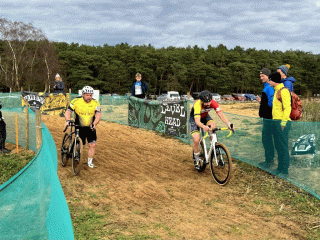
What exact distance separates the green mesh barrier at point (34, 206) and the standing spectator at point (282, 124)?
4221mm

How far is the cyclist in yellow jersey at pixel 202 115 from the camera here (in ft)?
20.2

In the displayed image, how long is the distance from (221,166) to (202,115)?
127 cm

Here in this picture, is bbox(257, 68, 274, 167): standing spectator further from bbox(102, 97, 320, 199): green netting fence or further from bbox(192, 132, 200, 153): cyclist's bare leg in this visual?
bbox(192, 132, 200, 153): cyclist's bare leg

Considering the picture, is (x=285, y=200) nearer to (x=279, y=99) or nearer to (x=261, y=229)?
(x=261, y=229)

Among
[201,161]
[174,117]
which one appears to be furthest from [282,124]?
[174,117]

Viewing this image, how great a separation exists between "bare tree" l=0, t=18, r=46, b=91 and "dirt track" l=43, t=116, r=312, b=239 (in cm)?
4878

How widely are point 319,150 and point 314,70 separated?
100450 mm

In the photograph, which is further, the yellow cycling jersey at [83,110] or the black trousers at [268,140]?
the yellow cycling jersey at [83,110]

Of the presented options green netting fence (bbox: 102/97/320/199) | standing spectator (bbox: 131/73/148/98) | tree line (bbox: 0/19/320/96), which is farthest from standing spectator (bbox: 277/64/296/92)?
tree line (bbox: 0/19/320/96)

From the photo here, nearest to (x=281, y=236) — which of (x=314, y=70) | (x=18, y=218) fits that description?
(x=18, y=218)

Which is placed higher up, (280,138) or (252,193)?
(280,138)

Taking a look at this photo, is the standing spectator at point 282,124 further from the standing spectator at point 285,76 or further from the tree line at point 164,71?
the tree line at point 164,71

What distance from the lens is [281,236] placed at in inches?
158


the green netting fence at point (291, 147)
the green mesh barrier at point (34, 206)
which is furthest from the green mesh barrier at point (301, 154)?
the green mesh barrier at point (34, 206)
